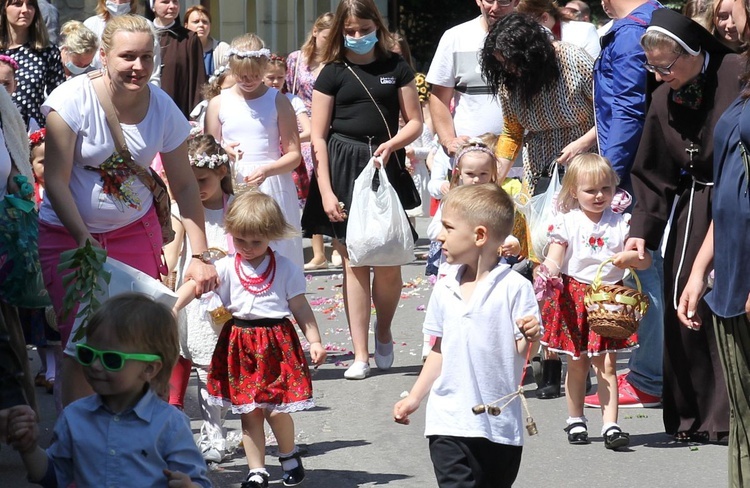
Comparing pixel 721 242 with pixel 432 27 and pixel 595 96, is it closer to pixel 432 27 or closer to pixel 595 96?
pixel 595 96

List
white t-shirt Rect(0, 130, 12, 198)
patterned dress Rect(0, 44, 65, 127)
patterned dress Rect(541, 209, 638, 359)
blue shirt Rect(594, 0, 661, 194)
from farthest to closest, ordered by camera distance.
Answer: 1. patterned dress Rect(0, 44, 65, 127)
2. blue shirt Rect(594, 0, 661, 194)
3. patterned dress Rect(541, 209, 638, 359)
4. white t-shirt Rect(0, 130, 12, 198)

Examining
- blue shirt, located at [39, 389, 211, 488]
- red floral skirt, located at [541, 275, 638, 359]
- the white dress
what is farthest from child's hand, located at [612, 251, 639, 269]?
blue shirt, located at [39, 389, 211, 488]

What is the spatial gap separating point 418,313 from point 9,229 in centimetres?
610

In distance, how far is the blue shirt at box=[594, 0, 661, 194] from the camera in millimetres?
7012

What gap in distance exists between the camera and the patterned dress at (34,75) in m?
10.1

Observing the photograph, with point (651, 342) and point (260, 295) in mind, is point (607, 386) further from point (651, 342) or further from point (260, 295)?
point (260, 295)

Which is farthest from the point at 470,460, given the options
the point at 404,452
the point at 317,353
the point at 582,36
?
the point at 582,36

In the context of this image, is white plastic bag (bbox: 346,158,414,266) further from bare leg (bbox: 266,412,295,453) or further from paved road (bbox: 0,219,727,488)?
bare leg (bbox: 266,412,295,453)

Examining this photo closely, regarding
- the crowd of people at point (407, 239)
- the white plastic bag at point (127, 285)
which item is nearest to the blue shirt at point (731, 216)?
the crowd of people at point (407, 239)

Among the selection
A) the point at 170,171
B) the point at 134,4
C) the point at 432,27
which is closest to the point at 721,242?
the point at 170,171

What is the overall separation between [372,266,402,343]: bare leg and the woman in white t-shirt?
2715 millimetres

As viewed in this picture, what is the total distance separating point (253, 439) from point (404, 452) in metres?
1.03

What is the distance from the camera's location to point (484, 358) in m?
4.82

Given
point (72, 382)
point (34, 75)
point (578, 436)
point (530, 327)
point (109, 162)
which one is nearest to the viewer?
point (530, 327)
